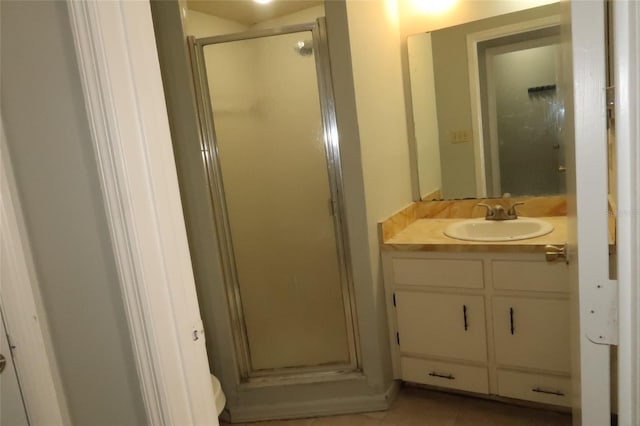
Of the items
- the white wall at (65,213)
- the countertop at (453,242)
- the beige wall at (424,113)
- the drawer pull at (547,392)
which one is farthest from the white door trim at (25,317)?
the beige wall at (424,113)

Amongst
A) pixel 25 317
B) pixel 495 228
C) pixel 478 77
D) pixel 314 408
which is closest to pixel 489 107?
pixel 478 77

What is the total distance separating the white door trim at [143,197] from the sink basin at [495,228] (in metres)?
1.39

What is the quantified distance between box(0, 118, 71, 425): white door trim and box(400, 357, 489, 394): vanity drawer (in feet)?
5.02

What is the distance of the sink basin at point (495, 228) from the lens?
1.92m

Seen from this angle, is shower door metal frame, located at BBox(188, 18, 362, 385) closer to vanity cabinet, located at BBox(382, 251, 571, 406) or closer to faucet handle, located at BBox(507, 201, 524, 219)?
vanity cabinet, located at BBox(382, 251, 571, 406)

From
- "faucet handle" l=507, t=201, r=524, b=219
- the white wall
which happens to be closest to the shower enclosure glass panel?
"faucet handle" l=507, t=201, r=524, b=219

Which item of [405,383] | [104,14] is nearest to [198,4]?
[104,14]

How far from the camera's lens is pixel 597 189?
0.61 m

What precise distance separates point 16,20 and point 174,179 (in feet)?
1.36

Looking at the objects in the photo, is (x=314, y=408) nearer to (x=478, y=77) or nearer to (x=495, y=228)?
(x=495, y=228)

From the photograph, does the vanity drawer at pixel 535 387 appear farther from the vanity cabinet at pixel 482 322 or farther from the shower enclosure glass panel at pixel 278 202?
the shower enclosure glass panel at pixel 278 202

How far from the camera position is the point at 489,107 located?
2100 millimetres

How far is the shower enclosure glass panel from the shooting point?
6.10 feet

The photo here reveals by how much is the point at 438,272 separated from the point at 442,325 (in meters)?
0.27
